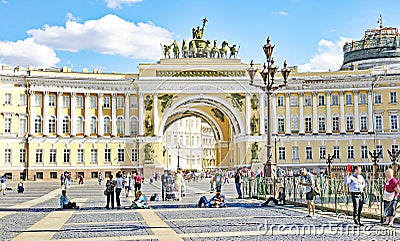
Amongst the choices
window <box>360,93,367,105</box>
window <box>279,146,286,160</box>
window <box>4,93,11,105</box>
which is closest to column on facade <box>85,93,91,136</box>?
window <box>4,93,11,105</box>

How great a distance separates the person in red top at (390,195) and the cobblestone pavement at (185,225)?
505 mm

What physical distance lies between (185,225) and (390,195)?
5811 millimetres

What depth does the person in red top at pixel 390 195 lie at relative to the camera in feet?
52.0

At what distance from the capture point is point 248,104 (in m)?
65.5

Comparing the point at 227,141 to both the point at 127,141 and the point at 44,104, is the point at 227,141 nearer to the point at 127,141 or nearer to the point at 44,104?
the point at 127,141

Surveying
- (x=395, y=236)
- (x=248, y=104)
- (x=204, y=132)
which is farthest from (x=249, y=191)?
(x=204, y=132)

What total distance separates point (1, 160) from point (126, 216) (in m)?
43.1

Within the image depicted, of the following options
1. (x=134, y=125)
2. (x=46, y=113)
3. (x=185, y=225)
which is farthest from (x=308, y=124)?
(x=185, y=225)

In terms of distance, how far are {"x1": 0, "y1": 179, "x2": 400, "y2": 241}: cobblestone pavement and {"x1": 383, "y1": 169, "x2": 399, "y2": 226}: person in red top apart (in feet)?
1.66

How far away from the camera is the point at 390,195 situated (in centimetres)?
1592

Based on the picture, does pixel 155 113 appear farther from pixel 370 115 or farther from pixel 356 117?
pixel 370 115

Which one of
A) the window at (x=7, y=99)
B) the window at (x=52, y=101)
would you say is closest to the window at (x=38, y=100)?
the window at (x=52, y=101)

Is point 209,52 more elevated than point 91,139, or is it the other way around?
point 209,52

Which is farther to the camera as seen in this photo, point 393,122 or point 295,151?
point 295,151
